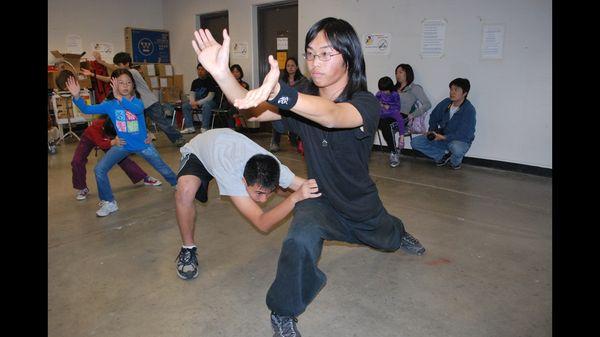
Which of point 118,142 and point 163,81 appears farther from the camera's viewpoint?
point 163,81

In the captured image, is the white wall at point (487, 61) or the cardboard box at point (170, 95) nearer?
the white wall at point (487, 61)

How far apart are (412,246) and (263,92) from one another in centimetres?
195

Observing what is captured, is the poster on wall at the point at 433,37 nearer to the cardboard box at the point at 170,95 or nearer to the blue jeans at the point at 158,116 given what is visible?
the blue jeans at the point at 158,116

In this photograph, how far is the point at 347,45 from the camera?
188 centimetres

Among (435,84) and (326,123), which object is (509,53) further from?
(326,123)

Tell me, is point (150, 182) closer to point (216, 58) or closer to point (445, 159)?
point (216, 58)

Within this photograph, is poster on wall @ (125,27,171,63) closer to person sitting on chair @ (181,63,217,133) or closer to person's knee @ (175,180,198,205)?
person sitting on chair @ (181,63,217,133)

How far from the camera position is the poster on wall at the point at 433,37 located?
557 centimetres

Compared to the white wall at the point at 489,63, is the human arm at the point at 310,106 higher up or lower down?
lower down

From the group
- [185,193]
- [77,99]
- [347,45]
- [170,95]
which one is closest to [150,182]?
[77,99]

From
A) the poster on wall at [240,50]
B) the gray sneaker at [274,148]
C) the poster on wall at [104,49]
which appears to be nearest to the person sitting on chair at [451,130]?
the gray sneaker at [274,148]

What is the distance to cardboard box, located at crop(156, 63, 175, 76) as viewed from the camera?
31.7ft

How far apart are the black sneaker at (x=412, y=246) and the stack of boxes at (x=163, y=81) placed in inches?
310
